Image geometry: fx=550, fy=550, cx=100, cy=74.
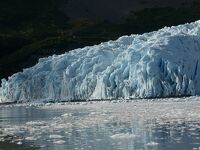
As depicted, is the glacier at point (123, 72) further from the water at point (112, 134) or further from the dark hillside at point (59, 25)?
the dark hillside at point (59, 25)

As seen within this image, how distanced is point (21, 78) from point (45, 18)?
63.8 meters

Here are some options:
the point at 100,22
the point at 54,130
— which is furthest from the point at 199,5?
the point at 54,130

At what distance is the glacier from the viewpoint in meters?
24.2

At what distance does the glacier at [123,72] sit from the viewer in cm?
2420

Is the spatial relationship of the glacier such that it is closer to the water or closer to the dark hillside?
the water

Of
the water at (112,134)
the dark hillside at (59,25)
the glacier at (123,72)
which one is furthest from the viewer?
the dark hillside at (59,25)

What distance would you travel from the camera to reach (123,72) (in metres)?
25.9

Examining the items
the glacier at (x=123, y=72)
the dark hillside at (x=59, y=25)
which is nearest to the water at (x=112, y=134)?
the glacier at (x=123, y=72)

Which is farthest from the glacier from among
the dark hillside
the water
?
the dark hillside

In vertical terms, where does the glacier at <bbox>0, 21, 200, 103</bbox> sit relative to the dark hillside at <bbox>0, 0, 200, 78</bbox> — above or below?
below

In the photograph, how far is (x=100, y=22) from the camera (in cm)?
8556

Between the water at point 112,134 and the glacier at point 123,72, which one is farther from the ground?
the glacier at point 123,72

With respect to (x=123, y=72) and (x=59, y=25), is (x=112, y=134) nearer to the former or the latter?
(x=123, y=72)

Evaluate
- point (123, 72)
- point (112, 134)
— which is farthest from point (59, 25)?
point (112, 134)
